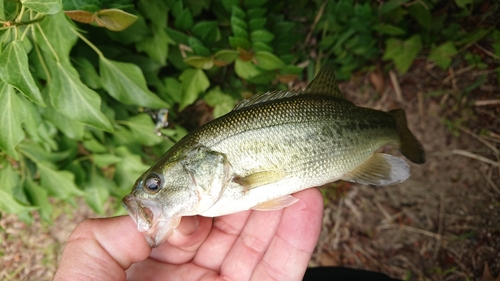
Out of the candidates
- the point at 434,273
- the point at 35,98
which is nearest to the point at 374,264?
the point at 434,273

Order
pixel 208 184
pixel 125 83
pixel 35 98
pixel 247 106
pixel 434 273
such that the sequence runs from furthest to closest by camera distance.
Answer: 1. pixel 434 273
2. pixel 125 83
3. pixel 247 106
4. pixel 208 184
5. pixel 35 98

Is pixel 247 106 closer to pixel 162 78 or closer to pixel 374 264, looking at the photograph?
pixel 162 78

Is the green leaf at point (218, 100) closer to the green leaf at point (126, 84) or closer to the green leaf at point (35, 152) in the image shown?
the green leaf at point (126, 84)

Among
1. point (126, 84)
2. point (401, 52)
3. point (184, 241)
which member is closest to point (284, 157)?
point (184, 241)

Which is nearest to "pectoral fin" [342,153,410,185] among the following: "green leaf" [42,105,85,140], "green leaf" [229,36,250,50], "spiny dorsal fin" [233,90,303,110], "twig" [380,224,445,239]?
"spiny dorsal fin" [233,90,303,110]

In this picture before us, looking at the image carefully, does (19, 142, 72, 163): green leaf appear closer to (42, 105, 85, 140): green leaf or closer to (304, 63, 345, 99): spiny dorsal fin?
(42, 105, 85, 140): green leaf
